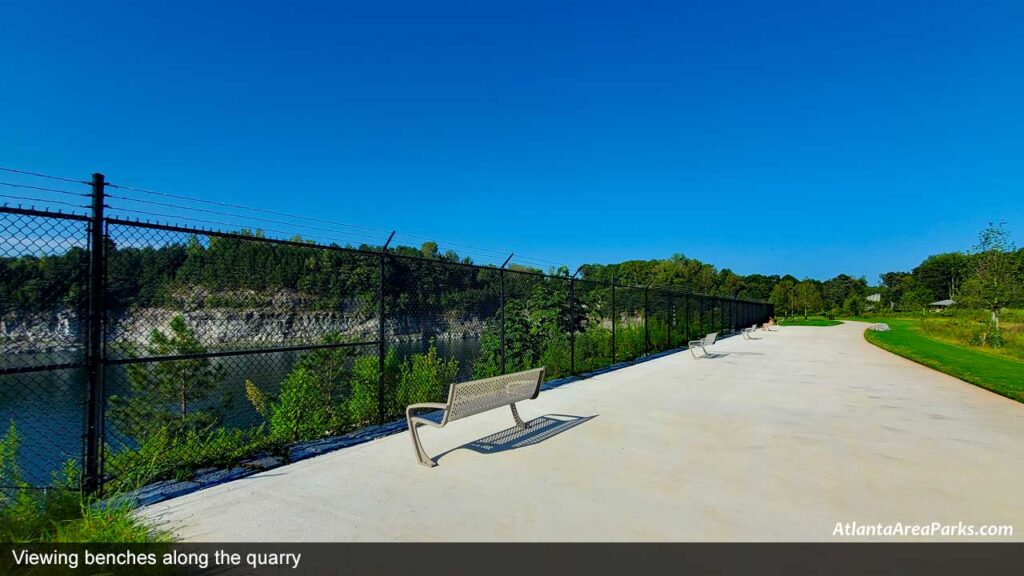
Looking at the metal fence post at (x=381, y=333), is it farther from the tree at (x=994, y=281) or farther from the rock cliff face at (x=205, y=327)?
the tree at (x=994, y=281)

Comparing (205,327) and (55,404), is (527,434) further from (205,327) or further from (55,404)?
(55,404)

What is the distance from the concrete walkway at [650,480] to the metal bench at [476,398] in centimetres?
33

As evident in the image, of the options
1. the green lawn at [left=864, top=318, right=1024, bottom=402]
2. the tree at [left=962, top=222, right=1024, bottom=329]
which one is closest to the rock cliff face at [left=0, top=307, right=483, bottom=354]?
the green lawn at [left=864, top=318, right=1024, bottom=402]

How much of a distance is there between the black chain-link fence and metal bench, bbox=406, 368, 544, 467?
1.35m

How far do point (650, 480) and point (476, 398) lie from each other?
68.0 inches

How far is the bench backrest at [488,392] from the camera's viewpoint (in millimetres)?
4449

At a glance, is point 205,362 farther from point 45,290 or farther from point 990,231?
point 990,231

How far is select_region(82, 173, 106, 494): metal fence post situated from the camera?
3.58 meters

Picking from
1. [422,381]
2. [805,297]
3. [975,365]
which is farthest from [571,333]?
[805,297]

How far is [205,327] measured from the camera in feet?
19.7

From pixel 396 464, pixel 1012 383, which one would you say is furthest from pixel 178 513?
pixel 1012 383

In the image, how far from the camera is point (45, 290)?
4.06 m

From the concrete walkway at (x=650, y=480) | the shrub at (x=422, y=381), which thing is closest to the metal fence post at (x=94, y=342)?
the concrete walkway at (x=650, y=480)
